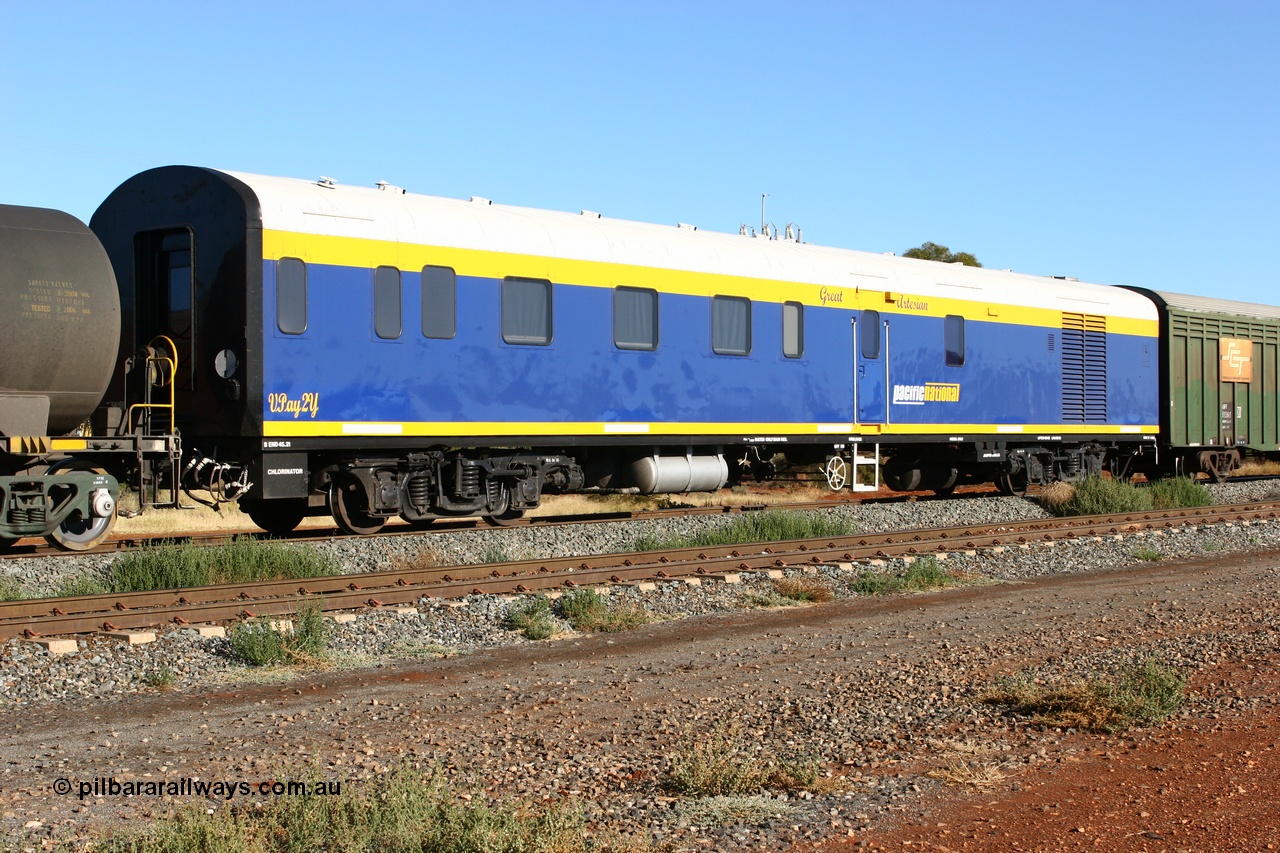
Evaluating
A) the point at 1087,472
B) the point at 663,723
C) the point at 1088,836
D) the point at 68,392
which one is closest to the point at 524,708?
the point at 663,723

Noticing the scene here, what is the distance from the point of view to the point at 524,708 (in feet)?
24.5

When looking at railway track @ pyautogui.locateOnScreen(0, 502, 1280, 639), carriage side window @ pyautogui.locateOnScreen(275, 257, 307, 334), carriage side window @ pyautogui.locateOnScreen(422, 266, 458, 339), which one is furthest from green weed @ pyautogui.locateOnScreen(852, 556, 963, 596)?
carriage side window @ pyautogui.locateOnScreen(275, 257, 307, 334)

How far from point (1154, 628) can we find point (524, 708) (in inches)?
213

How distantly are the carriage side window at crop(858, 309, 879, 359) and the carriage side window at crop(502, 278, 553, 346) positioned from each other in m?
5.69

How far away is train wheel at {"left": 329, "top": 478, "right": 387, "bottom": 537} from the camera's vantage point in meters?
14.2

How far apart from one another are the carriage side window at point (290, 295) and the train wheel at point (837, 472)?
867 cm

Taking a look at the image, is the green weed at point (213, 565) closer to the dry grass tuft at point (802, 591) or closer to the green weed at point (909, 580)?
the dry grass tuft at point (802, 591)

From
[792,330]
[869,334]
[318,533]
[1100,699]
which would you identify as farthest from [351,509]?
[1100,699]

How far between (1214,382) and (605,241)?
50.0ft

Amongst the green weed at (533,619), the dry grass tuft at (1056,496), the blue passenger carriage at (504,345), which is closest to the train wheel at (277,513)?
the blue passenger carriage at (504,345)

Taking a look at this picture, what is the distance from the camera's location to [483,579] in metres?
11.6

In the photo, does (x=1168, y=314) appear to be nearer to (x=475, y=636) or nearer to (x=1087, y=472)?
(x=1087, y=472)

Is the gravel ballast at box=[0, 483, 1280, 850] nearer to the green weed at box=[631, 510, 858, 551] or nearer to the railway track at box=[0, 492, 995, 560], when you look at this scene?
the railway track at box=[0, 492, 995, 560]

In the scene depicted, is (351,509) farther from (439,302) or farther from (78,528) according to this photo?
(78,528)
